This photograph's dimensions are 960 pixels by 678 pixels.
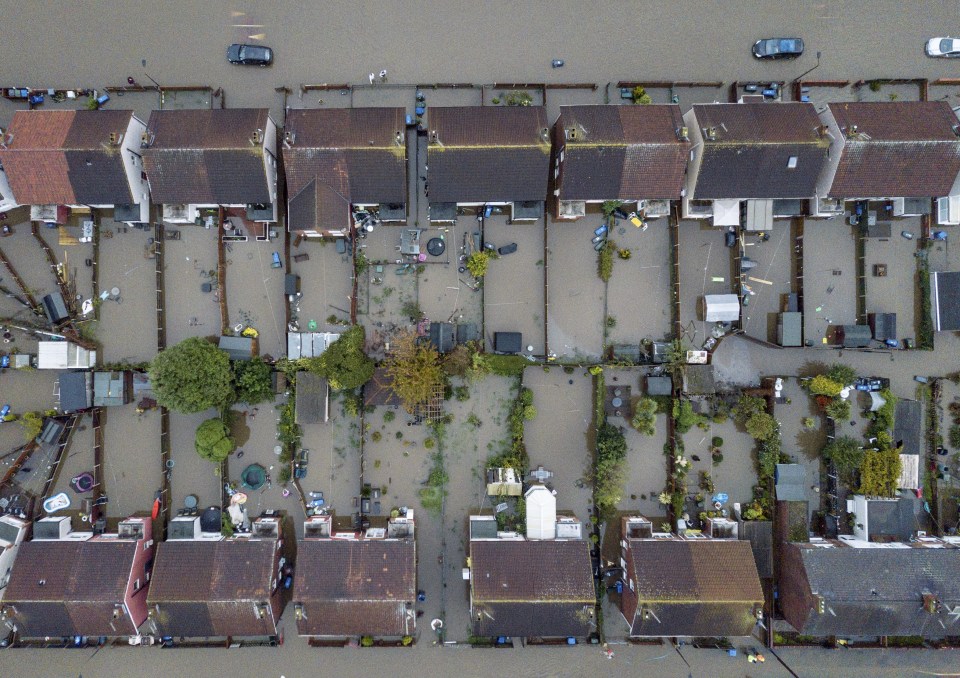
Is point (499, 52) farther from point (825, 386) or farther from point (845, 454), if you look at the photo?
point (845, 454)

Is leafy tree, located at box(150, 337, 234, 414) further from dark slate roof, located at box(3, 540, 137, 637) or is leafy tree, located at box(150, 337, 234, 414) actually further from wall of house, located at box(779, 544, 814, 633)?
wall of house, located at box(779, 544, 814, 633)

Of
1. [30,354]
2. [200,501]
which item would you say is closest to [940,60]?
[200,501]

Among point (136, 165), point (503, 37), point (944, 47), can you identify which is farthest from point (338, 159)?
point (944, 47)

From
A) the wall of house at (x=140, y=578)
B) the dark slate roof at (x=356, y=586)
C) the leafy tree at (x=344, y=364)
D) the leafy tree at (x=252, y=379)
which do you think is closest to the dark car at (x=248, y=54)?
the leafy tree at (x=344, y=364)

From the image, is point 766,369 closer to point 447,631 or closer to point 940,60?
point 940,60

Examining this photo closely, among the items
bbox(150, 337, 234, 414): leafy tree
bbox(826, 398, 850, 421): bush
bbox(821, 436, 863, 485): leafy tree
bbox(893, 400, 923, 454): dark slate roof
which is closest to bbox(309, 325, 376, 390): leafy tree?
bbox(150, 337, 234, 414): leafy tree
